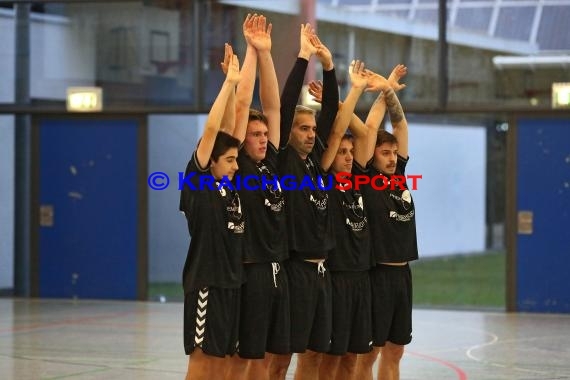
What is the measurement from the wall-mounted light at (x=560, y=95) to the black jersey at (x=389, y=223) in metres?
6.59

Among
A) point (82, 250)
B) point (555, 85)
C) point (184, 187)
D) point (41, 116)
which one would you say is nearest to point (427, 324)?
point (555, 85)

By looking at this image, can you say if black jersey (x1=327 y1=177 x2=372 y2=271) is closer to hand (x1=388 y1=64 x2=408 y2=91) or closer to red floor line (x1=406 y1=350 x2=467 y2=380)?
hand (x1=388 y1=64 x2=408 y2=91)

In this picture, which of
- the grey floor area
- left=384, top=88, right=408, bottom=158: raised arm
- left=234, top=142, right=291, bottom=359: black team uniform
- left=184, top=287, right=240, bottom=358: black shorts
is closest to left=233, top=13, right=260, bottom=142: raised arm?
left=234, top=142, right=291, bottom=359: black team uniform

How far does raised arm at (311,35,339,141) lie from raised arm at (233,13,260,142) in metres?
0.43

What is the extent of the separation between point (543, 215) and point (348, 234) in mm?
6978

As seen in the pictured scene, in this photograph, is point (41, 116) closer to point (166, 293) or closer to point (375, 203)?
point (166, 293)

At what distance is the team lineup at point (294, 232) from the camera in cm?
589

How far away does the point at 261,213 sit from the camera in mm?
6207

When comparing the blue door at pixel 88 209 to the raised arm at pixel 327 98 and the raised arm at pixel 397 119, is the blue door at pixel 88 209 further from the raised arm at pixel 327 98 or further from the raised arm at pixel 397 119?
the raised arm at pixel 327 98

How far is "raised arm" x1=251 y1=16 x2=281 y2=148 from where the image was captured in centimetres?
644

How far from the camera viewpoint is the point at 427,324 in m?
12.1

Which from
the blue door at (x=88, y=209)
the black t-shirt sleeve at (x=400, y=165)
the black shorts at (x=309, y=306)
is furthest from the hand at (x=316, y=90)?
the blue door at (x=88, y=209)

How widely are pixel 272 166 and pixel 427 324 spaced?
20.2 feet

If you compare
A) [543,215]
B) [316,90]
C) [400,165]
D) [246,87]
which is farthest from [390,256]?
[543,215]
